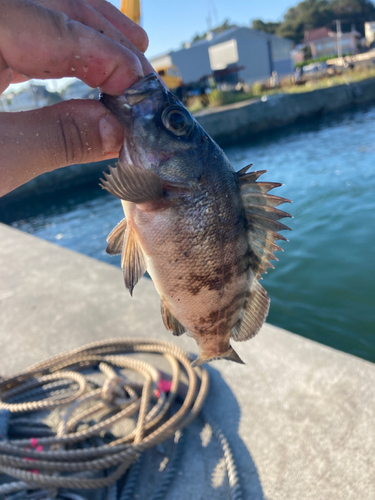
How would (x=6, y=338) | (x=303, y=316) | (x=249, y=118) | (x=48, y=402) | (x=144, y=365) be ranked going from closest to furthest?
(x=48, y=402) → (x=144, y=365) → (x=6, y=338) → (x=303, y=316) → (x=249, y=118)

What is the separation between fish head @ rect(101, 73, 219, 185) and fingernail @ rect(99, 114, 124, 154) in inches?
1.5

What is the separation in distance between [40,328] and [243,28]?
174 ft

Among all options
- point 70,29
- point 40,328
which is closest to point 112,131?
point 70,29

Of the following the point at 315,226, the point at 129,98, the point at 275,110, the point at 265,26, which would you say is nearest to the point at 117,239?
the point at 129,98

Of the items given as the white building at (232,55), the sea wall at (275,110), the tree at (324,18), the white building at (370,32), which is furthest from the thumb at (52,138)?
the tree at (324,18)

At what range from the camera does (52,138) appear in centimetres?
145

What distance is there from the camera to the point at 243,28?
154 ft

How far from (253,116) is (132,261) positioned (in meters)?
24.9

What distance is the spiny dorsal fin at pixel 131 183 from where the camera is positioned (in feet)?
4.60

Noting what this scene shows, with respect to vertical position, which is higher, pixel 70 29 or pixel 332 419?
pixel 70 29

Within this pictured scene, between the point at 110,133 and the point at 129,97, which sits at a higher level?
the point at 129,97

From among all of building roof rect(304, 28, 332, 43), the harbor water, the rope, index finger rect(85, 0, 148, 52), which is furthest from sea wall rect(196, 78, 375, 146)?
building roof rect(304, 28, 332, 43)

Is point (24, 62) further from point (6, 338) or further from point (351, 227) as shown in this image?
point (351, 227)

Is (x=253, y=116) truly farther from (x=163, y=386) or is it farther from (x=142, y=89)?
(x=142, y=89)
